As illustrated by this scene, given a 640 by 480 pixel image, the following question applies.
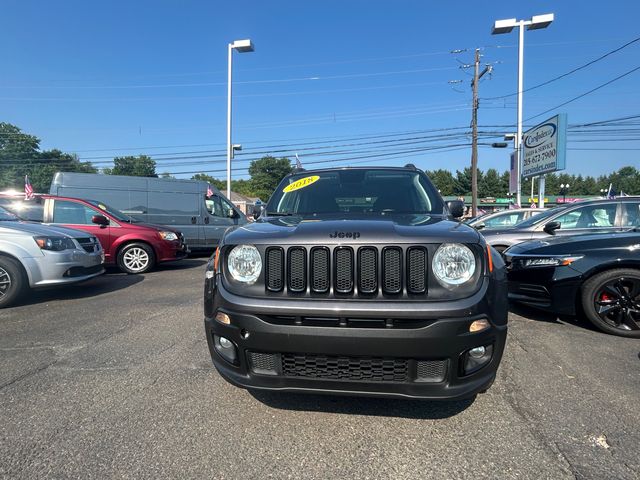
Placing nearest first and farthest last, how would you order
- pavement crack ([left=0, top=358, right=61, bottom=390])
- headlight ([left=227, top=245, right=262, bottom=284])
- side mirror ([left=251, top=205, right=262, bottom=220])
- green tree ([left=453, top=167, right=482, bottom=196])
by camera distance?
headlight ([left=227, top=245, right=262, bottom=284]) → pavement crack ([left=0, top=358, right=61, bottom=390]) → side mirror ([left=251, top=205, right=262, bottom=220]) → green tree ([left=453, top=167, right=482, bottom=196])

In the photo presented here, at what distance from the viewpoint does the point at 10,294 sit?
5340 millimetres

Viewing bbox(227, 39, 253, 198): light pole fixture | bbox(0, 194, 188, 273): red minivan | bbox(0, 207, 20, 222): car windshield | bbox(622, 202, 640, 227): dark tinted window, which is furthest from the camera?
bbox(227, 39, 253, 198): light pole fixture

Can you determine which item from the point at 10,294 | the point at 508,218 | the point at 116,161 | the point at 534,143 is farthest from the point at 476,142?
the point at 116,161

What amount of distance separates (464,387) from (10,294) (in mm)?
6028

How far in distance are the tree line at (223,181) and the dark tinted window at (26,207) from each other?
2026cm

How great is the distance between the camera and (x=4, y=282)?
17.6 ft

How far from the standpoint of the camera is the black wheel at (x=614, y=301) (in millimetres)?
4105

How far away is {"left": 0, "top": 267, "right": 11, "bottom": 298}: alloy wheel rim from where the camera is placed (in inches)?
210

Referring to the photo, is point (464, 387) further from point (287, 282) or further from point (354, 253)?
point (287, 282)

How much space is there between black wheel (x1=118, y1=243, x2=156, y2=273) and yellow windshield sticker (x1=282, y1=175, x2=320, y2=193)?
6074 mm

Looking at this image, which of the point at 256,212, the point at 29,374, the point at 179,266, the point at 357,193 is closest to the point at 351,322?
the point at 357,193

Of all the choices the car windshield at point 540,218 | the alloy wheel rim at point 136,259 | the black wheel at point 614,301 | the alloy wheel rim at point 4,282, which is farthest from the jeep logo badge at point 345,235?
the alloy wheel rim at point 136,259

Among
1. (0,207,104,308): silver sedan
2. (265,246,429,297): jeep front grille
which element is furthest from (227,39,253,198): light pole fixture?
(265,246,429,297): jeep front grille

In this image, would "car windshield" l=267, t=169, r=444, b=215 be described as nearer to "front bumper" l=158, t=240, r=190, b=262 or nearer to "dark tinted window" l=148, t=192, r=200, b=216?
"front bumper" l=158, t=240, r=190, b=262
